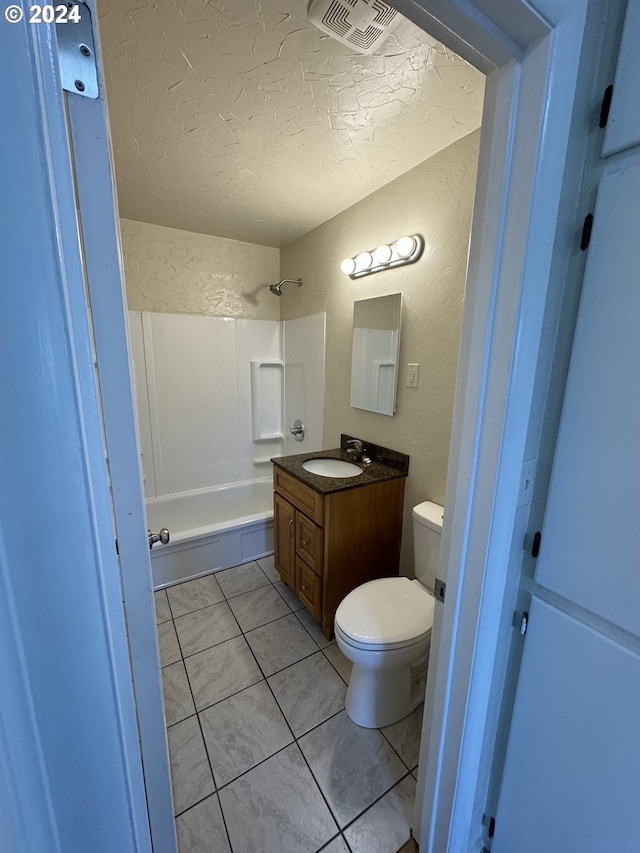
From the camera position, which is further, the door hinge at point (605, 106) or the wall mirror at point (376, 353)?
the wall mirror at point (376, 353)

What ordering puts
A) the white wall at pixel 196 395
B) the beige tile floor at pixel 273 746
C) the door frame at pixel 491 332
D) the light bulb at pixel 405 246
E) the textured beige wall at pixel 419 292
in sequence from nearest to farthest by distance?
1. the door frame at pixel 491 332
2. the beige tile floor at pixel 273 746
3. the textured beige wall at pixel 419 292
4. the light bulb at pixel 405 246
5. the white wall at pixel 196 395

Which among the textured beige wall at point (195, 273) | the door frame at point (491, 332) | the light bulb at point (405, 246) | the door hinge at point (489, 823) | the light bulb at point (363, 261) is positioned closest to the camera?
the door frame at point (491, 332)

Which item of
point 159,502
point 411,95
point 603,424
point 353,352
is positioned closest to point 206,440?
point 159,502

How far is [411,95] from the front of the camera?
1.17 meters

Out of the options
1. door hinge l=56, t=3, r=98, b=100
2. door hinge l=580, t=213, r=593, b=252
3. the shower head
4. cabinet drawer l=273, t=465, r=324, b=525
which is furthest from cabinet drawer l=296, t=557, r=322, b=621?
the shower head

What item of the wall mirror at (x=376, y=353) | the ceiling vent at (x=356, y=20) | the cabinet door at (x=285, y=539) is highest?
the ceiling vent at (x=356, y=20)

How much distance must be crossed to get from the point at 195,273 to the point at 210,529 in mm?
1896

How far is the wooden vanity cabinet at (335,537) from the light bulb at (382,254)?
1.19 m

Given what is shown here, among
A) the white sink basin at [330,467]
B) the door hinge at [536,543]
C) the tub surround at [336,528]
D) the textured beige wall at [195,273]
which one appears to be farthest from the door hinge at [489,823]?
the textured beige wall at [195,273]

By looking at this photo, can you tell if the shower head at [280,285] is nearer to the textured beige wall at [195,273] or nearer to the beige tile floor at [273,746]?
the textured beige wall at [195,273]

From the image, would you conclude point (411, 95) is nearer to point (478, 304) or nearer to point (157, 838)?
point (478, 304)

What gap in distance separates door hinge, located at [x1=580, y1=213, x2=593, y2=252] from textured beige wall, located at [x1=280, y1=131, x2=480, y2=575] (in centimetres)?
86

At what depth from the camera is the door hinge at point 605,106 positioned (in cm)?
62

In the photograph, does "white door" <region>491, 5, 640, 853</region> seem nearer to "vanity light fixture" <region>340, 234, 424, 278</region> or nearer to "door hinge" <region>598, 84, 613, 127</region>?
"door hinge" <region>598, 84, 613, 127</region>
